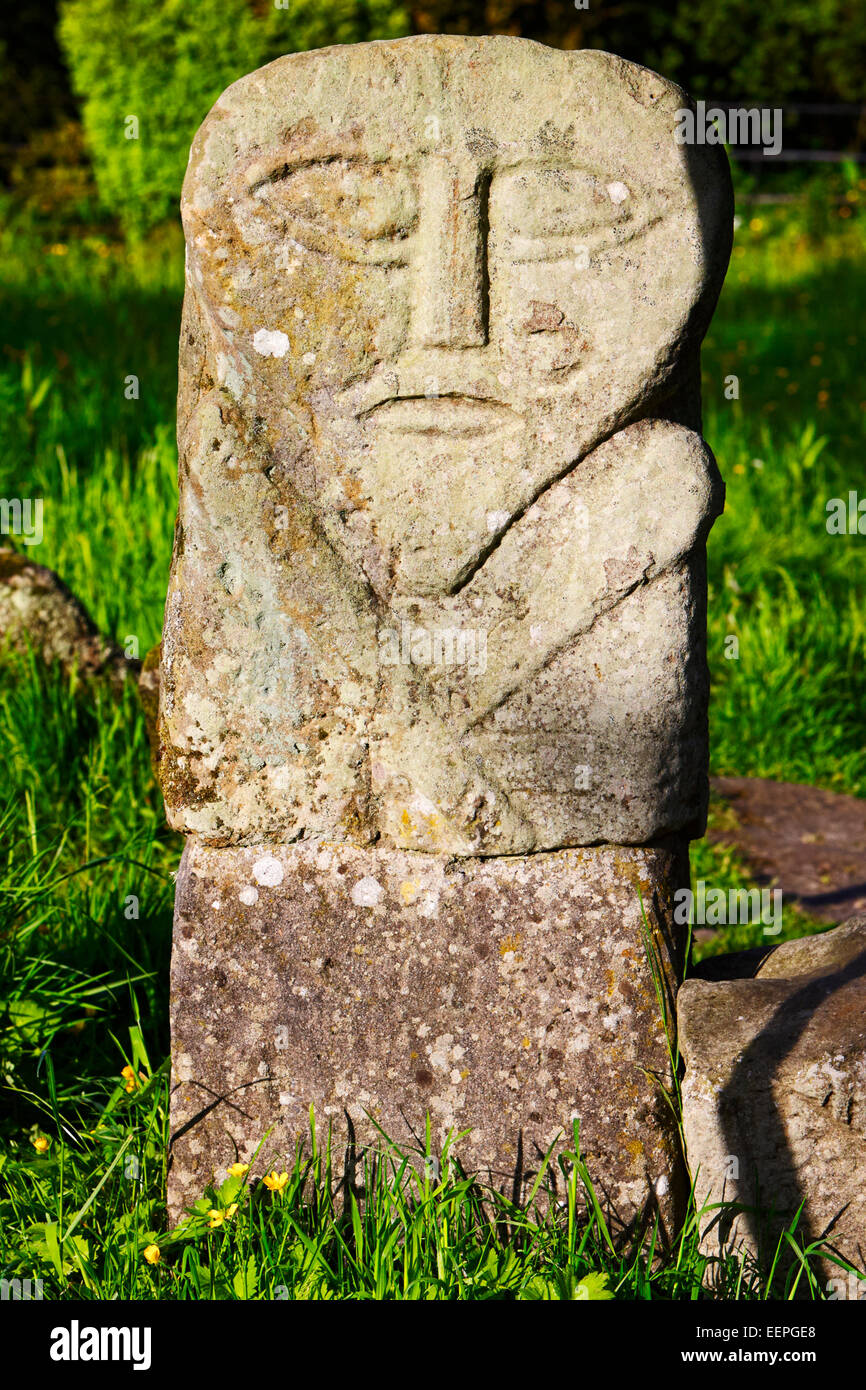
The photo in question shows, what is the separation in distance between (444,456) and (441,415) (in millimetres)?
60

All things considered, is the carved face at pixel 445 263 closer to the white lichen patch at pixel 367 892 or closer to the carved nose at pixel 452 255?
the carved nose at pixel 452 255

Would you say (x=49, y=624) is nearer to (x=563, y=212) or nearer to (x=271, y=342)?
(x=271, y=342)

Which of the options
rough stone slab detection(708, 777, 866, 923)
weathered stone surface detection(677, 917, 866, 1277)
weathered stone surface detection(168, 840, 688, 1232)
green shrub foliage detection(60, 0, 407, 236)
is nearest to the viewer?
weathered stone surface detection(677, 917, 866, 1277)

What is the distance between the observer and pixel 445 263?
6.40 ft

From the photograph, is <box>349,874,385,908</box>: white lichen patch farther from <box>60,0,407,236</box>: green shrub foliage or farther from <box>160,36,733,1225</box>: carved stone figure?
<box>60,0,407,236</box>: green shrub foliage

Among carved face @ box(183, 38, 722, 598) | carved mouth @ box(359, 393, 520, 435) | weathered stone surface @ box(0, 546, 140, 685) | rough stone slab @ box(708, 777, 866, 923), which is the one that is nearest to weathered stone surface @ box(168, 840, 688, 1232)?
carved face @ box(183, 38, 722, 598)

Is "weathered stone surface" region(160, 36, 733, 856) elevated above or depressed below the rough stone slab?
above

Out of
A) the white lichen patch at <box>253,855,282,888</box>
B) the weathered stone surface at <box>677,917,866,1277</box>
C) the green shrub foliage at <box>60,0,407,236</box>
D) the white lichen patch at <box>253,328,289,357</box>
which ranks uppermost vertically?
the green shrub foliage at <box>60,0,407,236</box>

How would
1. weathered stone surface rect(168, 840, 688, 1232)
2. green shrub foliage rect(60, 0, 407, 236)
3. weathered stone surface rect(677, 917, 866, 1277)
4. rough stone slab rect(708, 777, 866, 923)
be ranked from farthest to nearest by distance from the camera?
1. green shrub foliage rect(60, 0, 407, 236)
2. rough stone slab rect(708, 777, 866, 923)
3. weathered stone surface rect(168, 840, 688, 1232)
4. weathered stone surface rect(677, 917, 866, 1277)

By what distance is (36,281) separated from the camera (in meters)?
8.48

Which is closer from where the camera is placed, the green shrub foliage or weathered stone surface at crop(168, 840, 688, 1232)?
weathered stone surface at crop(168, 840, 688, 1232)

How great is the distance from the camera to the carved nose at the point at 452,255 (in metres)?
1.94

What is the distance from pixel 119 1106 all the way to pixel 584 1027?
87 centimetres

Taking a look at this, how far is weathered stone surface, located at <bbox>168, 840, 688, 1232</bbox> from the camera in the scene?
2.05 metres
